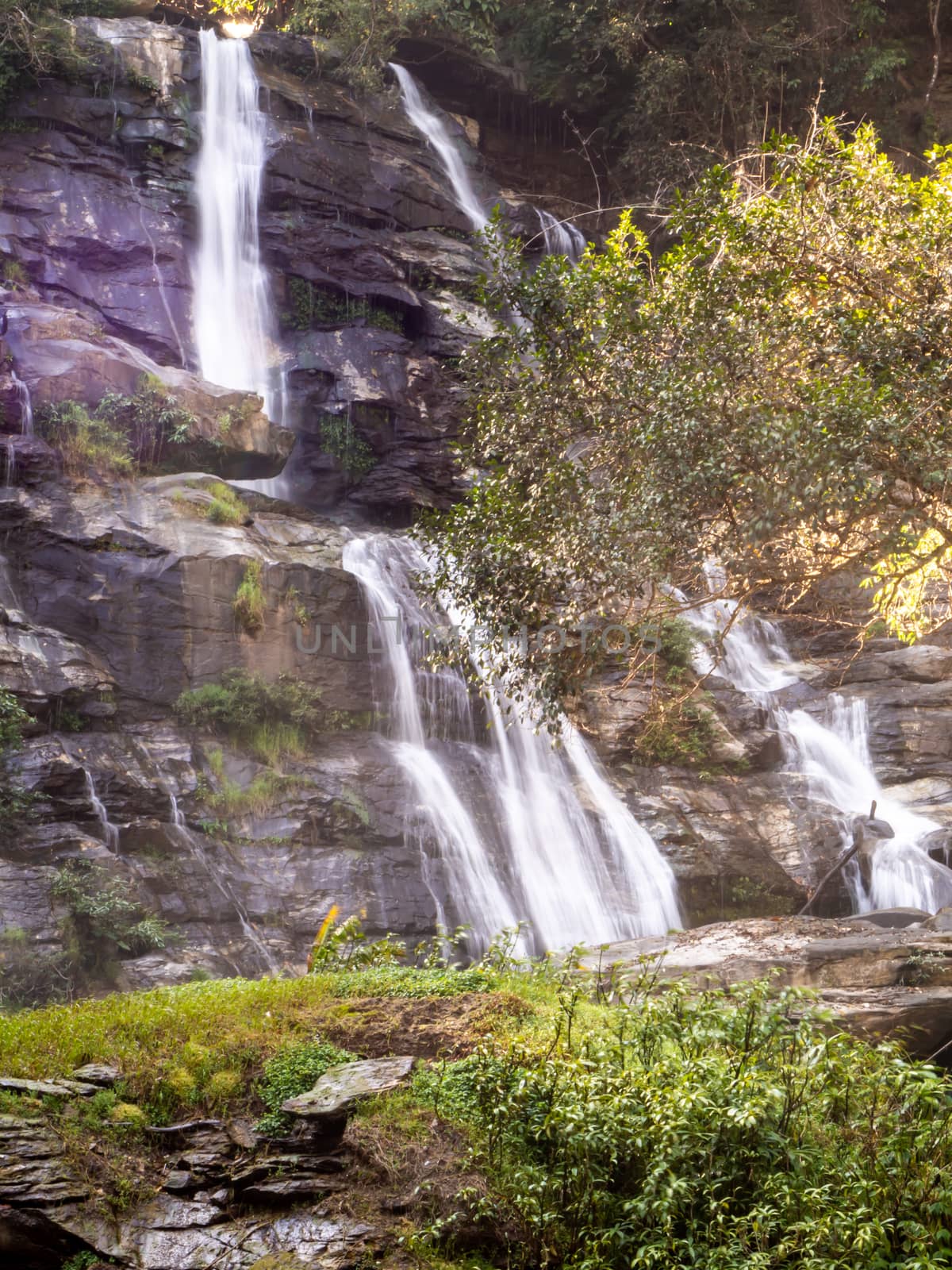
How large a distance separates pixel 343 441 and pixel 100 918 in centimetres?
1301

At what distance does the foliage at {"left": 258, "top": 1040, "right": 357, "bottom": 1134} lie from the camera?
21.1 ft

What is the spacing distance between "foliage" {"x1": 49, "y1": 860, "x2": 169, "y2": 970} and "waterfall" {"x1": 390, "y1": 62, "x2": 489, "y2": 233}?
68.0 ft

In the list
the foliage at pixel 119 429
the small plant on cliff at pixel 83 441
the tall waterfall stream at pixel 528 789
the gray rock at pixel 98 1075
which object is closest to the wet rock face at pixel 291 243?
the tall waterfall stream at pixel 528 789

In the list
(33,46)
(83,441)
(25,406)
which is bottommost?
(83,441)

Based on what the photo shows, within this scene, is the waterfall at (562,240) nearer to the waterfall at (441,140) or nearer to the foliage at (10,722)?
the waterfall at (441,140)

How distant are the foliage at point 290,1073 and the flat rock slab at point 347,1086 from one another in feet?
0.33

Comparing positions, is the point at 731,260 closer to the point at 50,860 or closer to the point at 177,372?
the point at 50,860

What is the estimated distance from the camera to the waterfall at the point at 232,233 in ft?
77.9

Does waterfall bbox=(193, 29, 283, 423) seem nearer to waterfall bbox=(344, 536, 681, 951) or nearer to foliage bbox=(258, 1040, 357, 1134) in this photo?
waterfall bbox=(344, 536, 681, 951)

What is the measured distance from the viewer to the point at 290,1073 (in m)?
6.89

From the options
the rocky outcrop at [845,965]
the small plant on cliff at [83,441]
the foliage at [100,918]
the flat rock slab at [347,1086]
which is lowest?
the rocky outcrop at [845,965]

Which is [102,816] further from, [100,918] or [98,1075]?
[98,1075]

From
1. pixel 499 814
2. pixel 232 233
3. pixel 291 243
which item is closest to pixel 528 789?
pixel 499 814

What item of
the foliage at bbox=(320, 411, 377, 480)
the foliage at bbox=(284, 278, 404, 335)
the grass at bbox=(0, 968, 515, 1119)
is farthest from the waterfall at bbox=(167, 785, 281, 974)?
the foliage at bbox=(284, 278, 404, 335)
